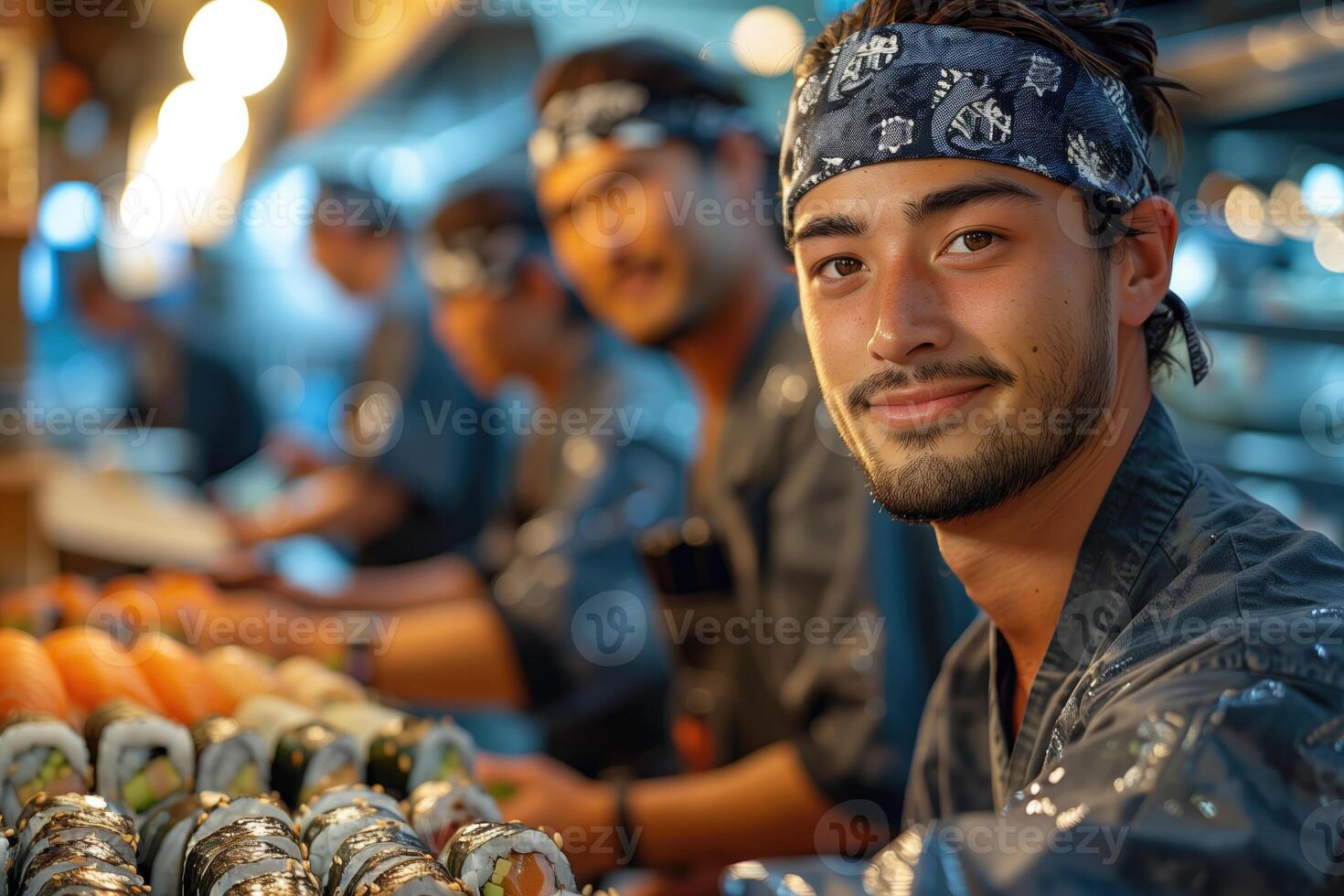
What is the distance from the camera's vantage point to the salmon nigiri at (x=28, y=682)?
4.50ft

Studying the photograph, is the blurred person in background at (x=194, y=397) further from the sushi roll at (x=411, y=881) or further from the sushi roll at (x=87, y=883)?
the sushi roll at (x=411, y=881)

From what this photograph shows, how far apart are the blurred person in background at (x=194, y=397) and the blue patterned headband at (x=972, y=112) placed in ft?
18.0

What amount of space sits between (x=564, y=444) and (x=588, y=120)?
1034 millimetres

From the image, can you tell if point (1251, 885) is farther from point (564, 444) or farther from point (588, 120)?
point (564, 444)

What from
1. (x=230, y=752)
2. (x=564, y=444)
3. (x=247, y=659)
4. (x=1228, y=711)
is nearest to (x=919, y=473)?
(x=1228, y=711)

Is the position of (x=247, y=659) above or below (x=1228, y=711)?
below

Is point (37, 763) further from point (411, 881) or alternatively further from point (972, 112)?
point (972, 112)

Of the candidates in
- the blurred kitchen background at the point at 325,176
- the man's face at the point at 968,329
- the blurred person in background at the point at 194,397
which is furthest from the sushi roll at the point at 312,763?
the blurred person in background at the point at 194,397

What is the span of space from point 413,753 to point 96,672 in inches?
18.5

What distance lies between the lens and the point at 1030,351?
3.88 ft

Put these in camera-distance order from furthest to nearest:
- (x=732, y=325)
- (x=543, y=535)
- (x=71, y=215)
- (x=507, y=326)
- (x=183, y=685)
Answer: (x=71, y=215) → (x=507, y=326) → (x=543, y=535) → (x=732, y=325) → (x=183, y=685)

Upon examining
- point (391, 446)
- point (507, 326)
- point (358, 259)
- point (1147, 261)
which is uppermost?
point (358, 259)

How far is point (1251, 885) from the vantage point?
2.68 ft

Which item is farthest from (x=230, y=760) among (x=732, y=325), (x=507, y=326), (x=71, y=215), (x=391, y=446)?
(x=71, y=215)
